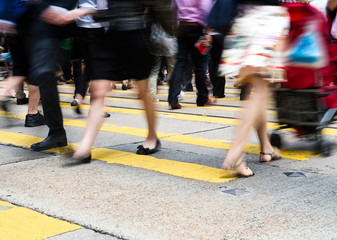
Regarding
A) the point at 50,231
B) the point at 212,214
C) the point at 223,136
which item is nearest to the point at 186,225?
the point at 212,214

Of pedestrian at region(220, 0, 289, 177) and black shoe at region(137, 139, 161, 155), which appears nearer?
pedestrian at region(220, 0, 289, 177)

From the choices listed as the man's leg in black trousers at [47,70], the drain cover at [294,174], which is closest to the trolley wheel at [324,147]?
the drain cover at [294,174]

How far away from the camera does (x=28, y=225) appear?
2959 mm

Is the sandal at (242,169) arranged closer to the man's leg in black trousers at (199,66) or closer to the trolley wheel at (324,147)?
the trolley wheel at (324,147)

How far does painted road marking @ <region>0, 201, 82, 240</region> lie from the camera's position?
2820mm

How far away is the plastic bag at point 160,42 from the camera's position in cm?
424

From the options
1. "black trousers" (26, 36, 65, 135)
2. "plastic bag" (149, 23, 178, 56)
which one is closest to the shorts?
"plastic bag" (149, 23, 178, 56)

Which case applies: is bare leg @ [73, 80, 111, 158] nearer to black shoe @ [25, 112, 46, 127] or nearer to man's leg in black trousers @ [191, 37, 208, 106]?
black shoe @ [25, 112, 46, 127]

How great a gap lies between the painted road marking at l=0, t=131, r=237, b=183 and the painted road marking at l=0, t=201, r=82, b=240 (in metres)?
1.21

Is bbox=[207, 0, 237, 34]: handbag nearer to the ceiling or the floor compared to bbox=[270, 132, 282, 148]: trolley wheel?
nearer to the ceiling

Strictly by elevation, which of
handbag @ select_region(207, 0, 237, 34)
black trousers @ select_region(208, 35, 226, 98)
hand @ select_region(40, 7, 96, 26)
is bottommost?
black trousers @ select_region(208, 35, 226, 98)

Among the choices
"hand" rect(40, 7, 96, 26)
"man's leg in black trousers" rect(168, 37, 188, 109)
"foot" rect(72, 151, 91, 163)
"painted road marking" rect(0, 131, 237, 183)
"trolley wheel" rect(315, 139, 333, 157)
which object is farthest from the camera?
"man's leg in black trousers" rect(168, 37, 188, 109)

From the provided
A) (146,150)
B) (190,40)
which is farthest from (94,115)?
(190,40)

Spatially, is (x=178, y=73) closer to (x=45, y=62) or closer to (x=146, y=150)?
(x=146, y=150)
